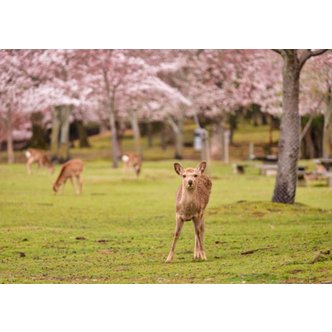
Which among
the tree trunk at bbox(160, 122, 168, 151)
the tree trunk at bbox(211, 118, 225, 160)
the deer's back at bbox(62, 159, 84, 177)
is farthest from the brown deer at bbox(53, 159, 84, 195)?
the tree trunk at bbox(211, 118, 225, 160)

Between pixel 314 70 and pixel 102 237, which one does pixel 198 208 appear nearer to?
pixel 102 237

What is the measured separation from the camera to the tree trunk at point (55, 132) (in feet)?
47.8

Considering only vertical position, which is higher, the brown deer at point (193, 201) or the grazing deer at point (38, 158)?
the grazing deer at point (38, 158)

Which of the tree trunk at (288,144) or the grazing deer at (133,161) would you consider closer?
the tree trunk at (288,144)

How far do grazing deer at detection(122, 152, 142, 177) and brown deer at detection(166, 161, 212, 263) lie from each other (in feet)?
6.53

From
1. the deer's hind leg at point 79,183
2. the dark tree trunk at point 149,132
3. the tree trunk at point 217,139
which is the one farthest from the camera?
the dark tree trunk at point 149,132

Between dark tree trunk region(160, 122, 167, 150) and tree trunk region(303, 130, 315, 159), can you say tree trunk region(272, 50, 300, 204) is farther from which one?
dark tree trunk region(160, 122, 167, 150)

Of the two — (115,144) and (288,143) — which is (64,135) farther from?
(288,143)

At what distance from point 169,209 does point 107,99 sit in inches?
67.1

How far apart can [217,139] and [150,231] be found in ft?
6.58

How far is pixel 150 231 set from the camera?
13945 millimetres

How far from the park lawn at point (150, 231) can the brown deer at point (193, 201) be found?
221 millimetres

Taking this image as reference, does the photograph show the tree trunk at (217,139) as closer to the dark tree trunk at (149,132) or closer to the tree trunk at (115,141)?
the dark tree trunk at (149,132)

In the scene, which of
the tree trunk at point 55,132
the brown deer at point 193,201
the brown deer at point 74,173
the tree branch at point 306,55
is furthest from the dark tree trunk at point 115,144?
the tree branch at point 306,55
